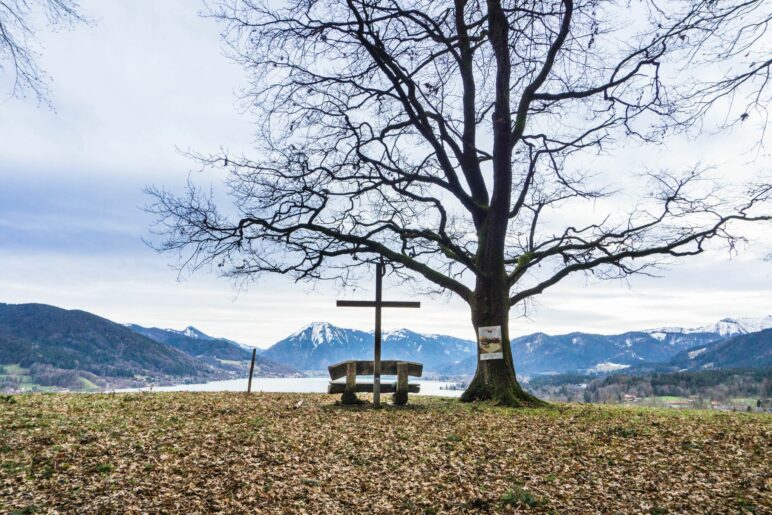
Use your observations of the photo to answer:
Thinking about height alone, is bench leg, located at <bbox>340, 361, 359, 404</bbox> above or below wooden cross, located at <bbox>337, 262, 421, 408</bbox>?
below

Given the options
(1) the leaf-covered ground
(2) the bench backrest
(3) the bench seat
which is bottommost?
(1) the leaf-covered ground

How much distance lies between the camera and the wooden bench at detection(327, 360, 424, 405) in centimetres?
1378

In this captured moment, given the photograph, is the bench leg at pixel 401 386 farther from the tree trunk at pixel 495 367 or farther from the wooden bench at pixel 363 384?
the tree trunk at pixel 495 367

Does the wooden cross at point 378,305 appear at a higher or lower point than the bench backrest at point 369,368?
higher

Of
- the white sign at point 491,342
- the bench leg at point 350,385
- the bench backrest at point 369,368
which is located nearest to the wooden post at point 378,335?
the bench backrest at point 369,368

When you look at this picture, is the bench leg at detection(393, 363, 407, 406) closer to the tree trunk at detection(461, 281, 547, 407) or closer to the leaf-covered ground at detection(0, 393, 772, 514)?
the tree trunk at detection(461, 281, 547, 407)

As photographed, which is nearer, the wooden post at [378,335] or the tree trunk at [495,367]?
the wooden post at [378,335]

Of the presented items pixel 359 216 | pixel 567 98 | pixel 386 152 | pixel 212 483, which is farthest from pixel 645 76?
pixel 212 483

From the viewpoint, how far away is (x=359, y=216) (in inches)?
701

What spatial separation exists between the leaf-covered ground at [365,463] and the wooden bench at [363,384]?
2165 millimetres

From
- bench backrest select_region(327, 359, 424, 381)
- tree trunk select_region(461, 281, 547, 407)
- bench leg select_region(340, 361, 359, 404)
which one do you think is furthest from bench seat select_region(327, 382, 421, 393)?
tree trunk select_region(461, 281, 547, 407)

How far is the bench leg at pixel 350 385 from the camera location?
45.0 ft

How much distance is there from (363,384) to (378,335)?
1652mm

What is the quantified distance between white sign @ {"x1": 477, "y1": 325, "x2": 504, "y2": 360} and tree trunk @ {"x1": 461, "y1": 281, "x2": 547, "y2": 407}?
173mm
